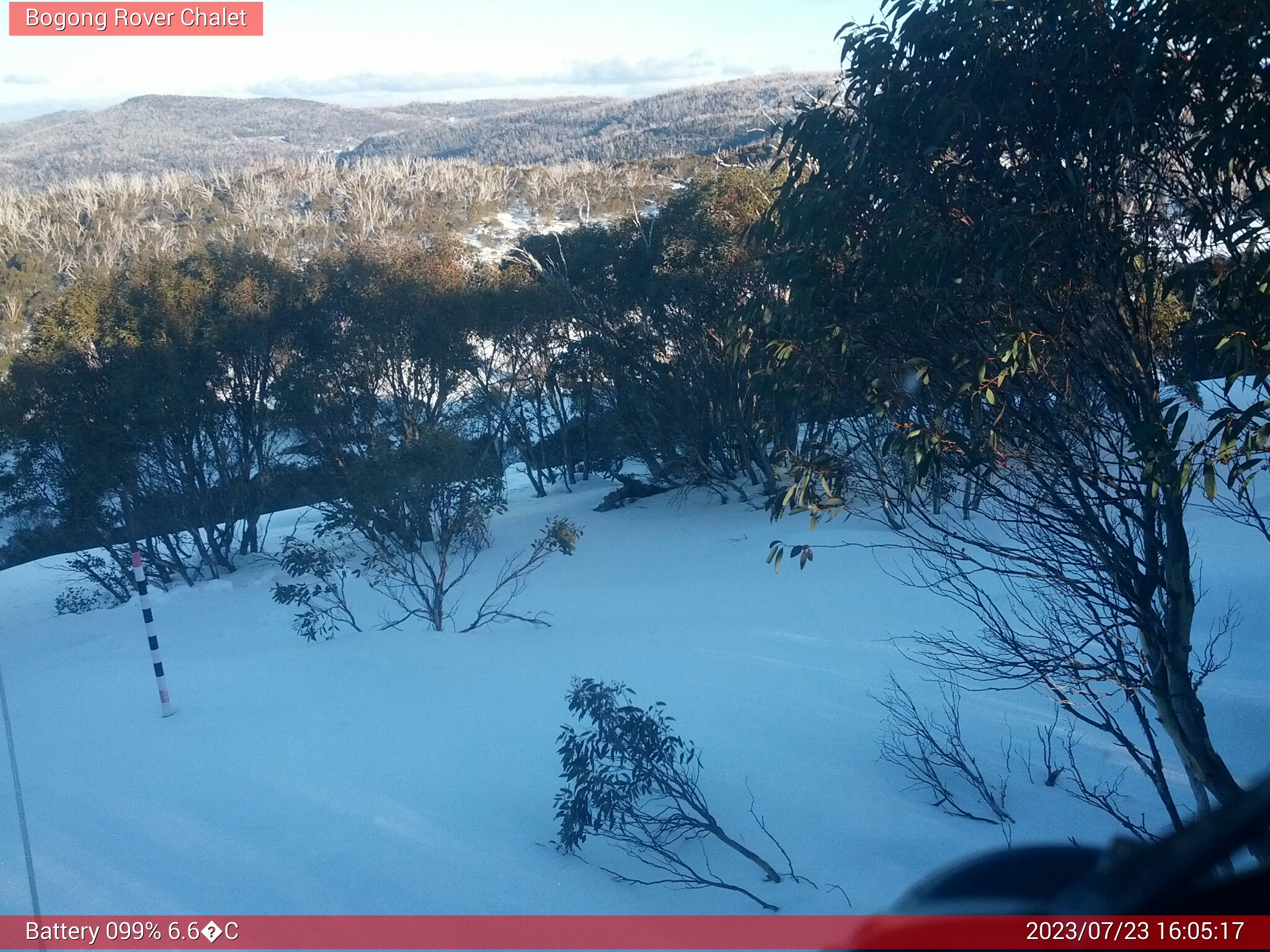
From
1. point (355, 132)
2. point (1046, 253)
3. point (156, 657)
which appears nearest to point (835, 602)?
point (1046, 253)

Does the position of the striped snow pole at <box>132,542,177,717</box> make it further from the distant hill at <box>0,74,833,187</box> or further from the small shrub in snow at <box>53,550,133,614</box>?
the distant hill at <box>0,74,833,187</box>

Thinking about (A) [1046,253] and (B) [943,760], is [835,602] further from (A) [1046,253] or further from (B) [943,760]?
(A) [1046,253]

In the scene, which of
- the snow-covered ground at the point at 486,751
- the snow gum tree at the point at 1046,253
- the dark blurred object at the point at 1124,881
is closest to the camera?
the dark blurred object at the point at 1124,881

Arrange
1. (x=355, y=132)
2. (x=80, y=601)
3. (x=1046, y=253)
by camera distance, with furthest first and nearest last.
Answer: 1. (x=355, y=132)
2. (x=80, y=601)
3. (x=1046, y=253)

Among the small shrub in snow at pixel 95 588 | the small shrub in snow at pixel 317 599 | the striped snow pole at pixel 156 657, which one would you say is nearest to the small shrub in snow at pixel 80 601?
the small shrub in snow at pixel 95 588

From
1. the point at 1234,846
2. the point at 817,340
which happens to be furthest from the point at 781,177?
the point at 1234,846
